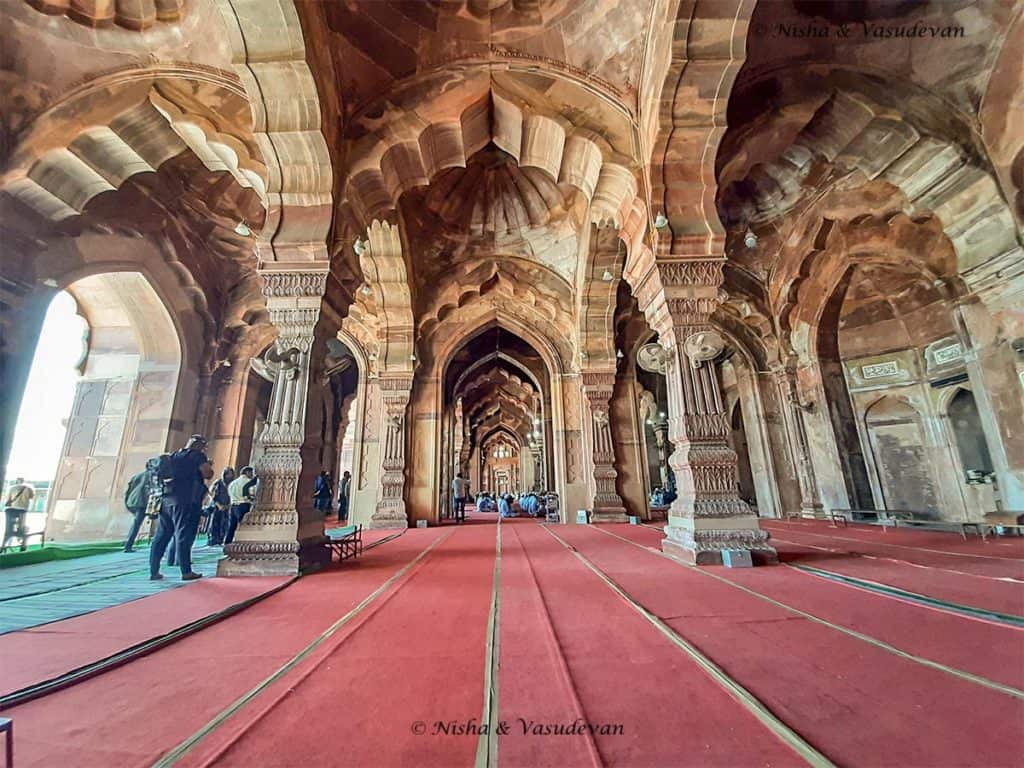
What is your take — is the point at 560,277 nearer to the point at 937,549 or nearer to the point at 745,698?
the point at 937,549

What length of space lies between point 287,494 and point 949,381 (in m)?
13.0

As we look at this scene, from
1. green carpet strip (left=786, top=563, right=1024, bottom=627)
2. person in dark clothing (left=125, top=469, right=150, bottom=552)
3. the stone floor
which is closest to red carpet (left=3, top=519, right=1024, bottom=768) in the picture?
green carpet strip (left=786, top=563, right=1024, bottom=627)

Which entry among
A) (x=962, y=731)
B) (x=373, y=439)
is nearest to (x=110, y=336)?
A: (x=373, y=439)

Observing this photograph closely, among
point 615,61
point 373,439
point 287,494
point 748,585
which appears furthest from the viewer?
point 373,439

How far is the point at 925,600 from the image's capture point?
2539mm

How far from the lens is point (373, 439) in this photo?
32.8 feet

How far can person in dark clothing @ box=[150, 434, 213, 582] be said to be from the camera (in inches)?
156

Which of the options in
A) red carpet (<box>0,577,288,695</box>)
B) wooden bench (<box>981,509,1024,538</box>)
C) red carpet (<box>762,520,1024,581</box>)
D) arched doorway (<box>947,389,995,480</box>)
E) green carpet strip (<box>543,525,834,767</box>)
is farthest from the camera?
arched doorway (<box>947,389,995,480</box>)

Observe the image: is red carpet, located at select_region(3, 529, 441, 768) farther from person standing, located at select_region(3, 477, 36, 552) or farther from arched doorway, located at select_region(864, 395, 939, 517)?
arched doorway, located at select_region(864, 395, 939, 517)

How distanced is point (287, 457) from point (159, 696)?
2881mm

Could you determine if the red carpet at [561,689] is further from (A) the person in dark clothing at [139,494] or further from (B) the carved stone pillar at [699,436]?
(A) the person in dark clothing at [139,494]

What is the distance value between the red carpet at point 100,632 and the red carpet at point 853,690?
2.85m

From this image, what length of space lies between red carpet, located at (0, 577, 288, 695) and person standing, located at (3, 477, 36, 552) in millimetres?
6013

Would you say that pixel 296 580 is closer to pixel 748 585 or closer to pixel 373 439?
pixel 748 585
